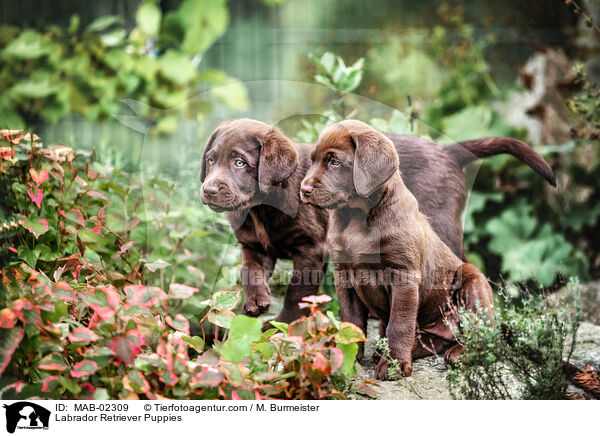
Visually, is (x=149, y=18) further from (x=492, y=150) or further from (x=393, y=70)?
(x=492, y=150)

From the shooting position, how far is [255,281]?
7.45 ft

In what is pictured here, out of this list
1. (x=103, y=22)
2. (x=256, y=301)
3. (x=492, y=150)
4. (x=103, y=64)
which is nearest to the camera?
(x=256, y=301)

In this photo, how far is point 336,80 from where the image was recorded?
8.43ft

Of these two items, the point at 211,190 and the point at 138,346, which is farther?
the point at 211,190

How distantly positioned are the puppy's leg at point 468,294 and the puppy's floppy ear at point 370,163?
1.93 ft

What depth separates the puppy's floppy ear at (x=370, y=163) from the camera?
76.0 inches

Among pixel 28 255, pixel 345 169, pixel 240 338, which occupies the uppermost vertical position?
pixel 345 169

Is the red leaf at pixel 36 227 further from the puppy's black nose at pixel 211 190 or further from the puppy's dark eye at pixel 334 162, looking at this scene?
the puppy's dark eye at pixel 334 162

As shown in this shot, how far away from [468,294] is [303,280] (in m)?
0.62

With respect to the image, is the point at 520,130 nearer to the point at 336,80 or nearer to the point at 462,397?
the point at 336,80

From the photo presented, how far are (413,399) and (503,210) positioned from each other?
304cm

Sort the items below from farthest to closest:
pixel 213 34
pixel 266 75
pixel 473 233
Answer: pixel 473 233 < pixel 213 34 < pixel 266 75
